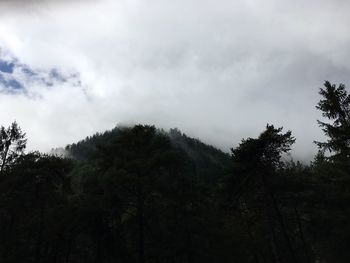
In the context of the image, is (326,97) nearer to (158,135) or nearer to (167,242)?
(158,135)

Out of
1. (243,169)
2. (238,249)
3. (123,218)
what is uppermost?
(243,169)

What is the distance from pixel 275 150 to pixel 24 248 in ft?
63.7

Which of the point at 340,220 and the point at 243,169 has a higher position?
the point at 243,169

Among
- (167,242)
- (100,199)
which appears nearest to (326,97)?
(167,242)

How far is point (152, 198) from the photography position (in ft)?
78.5

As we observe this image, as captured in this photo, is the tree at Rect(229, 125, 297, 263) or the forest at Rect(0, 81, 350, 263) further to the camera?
the tree at Rect(229, 125, 297, 263)

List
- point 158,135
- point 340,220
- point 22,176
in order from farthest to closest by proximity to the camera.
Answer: point 340,220
point 158,135
point 22,176

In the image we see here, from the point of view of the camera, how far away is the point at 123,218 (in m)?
26.5

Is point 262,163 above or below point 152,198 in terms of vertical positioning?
above

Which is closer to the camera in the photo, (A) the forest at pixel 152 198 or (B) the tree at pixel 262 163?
(A) the forest at pixel 152 198

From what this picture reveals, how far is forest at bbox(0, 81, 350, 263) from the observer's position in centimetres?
2392

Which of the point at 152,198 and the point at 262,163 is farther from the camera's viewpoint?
the point at 262,163

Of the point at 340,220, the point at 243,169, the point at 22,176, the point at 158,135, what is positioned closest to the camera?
the point at 22,176

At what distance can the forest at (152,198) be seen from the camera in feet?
78.5
